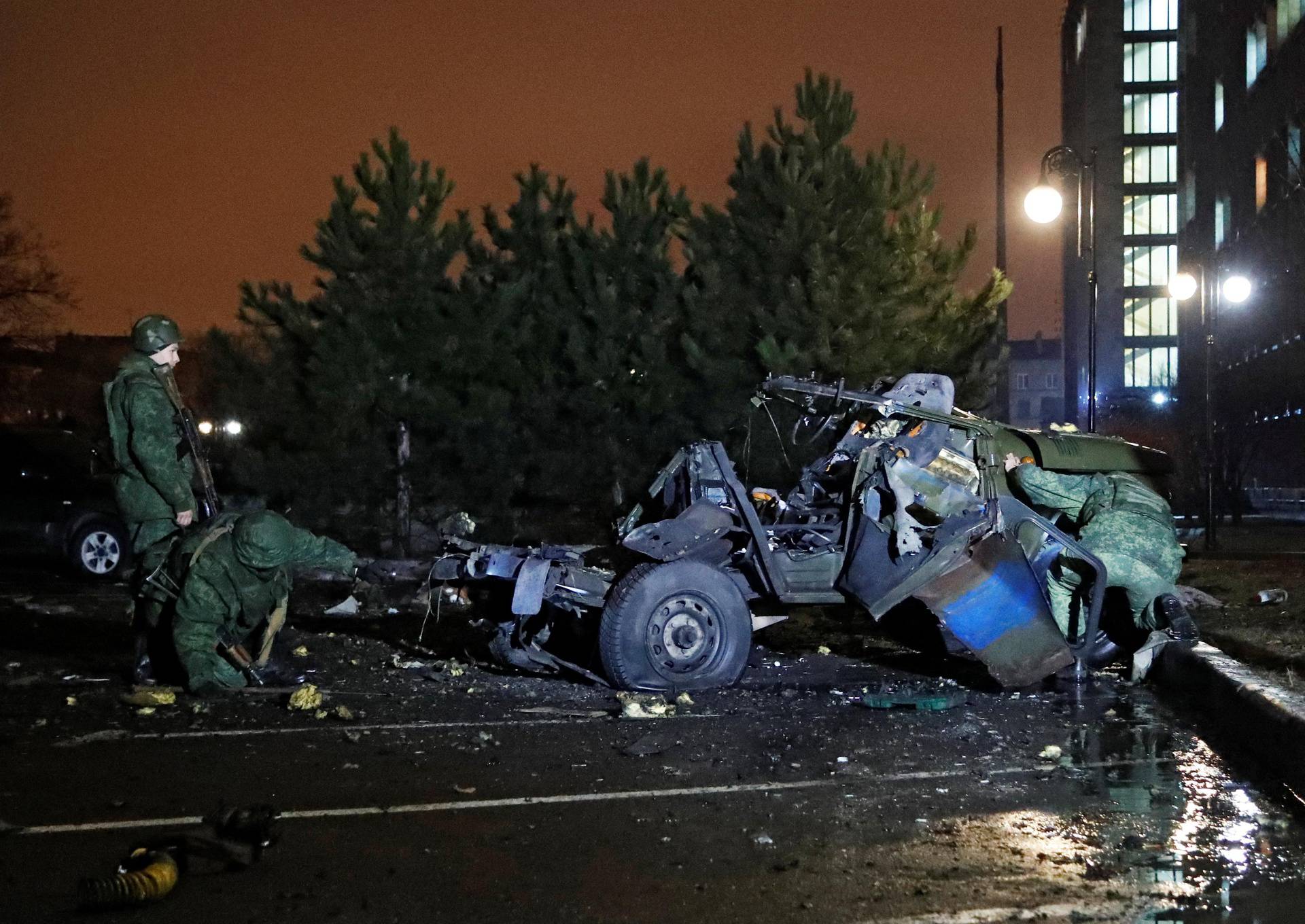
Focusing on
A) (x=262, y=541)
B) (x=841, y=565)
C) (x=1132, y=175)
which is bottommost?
(x=841, y=565)

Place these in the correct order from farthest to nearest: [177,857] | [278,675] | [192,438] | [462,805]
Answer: [192,438]
[278,675]
[462,805]
[177,857]

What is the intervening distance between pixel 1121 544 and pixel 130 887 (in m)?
5.91

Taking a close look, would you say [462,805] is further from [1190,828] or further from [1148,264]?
[1148,264]

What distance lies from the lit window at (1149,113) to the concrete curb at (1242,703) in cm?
7780

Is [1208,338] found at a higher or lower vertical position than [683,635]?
higher

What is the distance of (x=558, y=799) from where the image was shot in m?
5.24

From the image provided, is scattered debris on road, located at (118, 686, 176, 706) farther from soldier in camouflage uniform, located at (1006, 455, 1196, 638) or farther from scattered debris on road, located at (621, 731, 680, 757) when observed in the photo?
soldier in camouflage uniform, located at (1006, 455, 1196, 638)

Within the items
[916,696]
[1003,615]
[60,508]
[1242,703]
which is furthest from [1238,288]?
[60,508]

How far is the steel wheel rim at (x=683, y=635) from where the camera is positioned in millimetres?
7480

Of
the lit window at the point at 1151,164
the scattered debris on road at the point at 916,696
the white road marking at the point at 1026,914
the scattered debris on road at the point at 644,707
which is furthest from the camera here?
the lit window at the point at 1151,164

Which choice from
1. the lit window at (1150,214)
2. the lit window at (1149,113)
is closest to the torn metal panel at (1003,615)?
the lit window at (1150,214)

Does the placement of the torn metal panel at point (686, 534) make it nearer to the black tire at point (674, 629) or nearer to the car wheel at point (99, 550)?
the black tire at point (674, 629)


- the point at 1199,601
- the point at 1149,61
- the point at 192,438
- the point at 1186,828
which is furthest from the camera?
the point at 1149,61

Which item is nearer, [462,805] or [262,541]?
[462,805]
